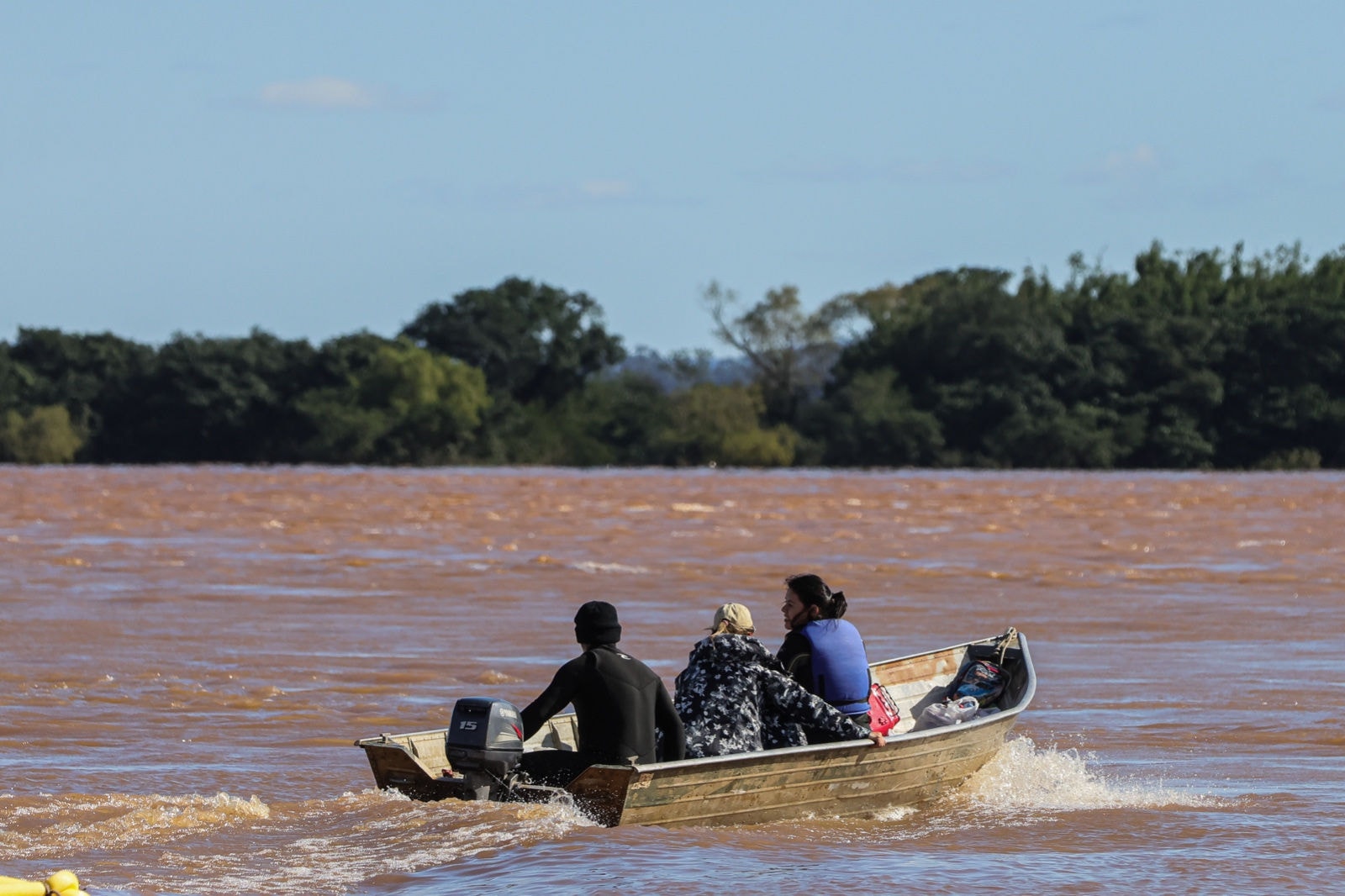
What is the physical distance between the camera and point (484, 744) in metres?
9.05

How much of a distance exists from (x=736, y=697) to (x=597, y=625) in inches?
35.0

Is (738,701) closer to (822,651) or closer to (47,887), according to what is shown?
(822,651)

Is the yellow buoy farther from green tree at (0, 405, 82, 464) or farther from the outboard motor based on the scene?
green tree at (0, 405, 82, 464)

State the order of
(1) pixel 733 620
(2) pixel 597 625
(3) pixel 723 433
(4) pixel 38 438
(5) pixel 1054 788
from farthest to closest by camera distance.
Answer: (4) pixel 38 438
(3) pixel 723 433
(5) pixel 1054 788
(1) pixel 733 620
(2) pixel 597 625

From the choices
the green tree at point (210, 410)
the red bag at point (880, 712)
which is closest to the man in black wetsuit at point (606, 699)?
the red bag at point (880, 712)

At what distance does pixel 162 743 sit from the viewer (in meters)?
12.1

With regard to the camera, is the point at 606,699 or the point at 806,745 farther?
the point at 806,745

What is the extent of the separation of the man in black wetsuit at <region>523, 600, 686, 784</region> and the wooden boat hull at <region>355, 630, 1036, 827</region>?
0.19 metres

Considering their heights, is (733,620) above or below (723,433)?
below

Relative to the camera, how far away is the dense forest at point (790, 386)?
87.6 m

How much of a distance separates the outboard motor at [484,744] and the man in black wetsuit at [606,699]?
0.09 metres

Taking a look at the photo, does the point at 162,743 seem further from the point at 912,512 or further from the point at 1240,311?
the point at 1240,311

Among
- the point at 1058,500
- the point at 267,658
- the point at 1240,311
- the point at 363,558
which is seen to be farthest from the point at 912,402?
the point at 267,658

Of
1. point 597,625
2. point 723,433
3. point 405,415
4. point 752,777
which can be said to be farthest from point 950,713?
point 405,415
